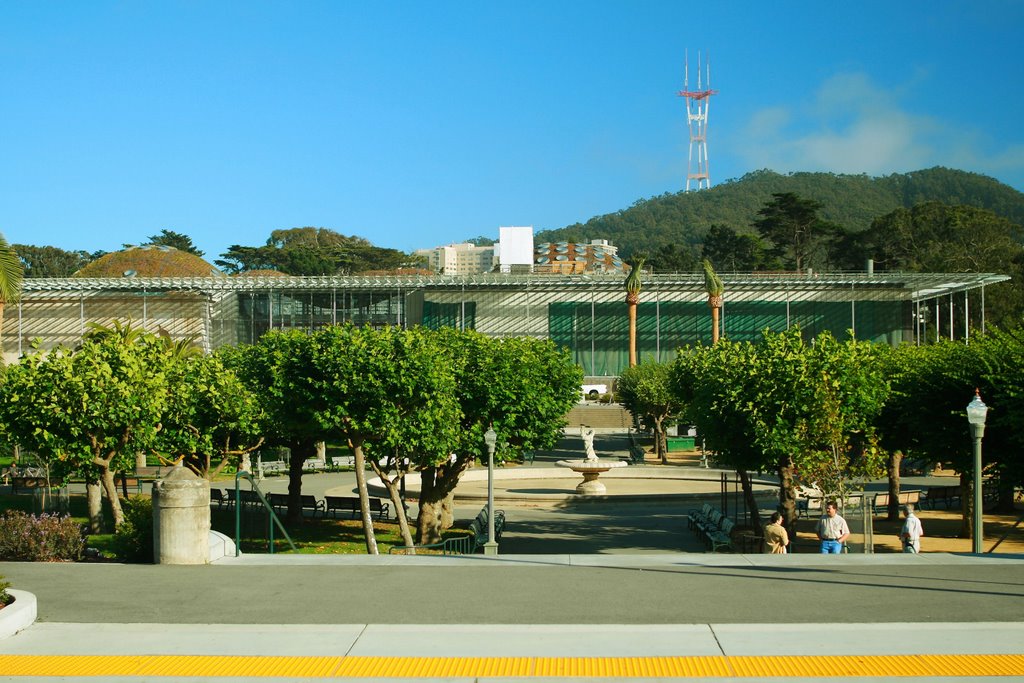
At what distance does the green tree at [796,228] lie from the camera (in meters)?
116

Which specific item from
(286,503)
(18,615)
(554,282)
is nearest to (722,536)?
(286,503)

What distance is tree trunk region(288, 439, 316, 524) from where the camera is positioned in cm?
2597

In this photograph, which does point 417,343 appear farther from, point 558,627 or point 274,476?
point 274,476

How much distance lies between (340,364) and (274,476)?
2584 cm

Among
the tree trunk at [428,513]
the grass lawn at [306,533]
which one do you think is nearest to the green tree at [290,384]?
the grass lawn at [306,533]

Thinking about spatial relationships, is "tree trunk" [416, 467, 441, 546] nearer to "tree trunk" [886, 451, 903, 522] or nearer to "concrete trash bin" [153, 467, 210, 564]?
"concrete trash bin" [153, 467, 210, 564]

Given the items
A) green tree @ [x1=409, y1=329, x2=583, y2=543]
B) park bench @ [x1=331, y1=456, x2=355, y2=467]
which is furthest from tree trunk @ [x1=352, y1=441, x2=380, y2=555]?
park bench @ [x1=331, y1=456, x2=355, y2=467]

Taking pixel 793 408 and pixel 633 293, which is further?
pixel 633 293

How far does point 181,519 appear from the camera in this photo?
12.7 metres

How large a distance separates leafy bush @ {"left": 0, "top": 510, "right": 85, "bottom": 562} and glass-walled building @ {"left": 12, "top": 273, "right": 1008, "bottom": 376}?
221ft

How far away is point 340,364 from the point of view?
774 inches

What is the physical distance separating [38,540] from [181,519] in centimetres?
252

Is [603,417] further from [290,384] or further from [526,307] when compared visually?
[290,384]

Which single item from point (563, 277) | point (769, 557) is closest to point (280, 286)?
point (563, 277)
